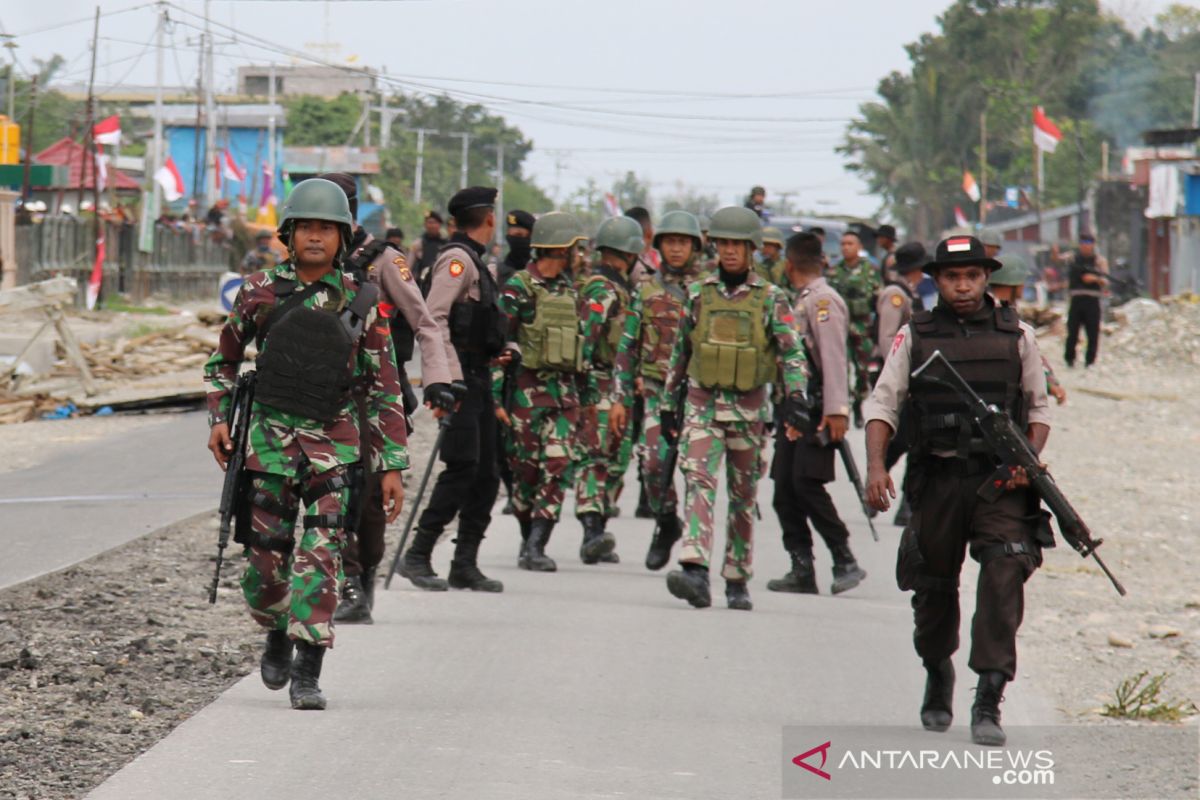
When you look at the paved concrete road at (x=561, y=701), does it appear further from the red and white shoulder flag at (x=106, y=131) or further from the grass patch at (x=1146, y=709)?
the red and white shoulder flag at (x=106, y=131)

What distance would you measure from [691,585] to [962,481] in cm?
269

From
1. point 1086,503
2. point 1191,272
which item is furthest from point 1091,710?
point 1191,272

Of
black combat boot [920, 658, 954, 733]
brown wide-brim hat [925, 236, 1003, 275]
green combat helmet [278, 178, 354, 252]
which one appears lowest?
black combat boot [920, 658, 954, 733]

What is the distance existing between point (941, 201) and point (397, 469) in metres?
81.2

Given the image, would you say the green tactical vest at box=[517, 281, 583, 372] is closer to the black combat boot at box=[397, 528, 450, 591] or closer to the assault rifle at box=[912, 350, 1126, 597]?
the black combat boot at box=[397, 528, 450, 591]

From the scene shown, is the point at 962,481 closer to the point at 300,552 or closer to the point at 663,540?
the point at 300,552

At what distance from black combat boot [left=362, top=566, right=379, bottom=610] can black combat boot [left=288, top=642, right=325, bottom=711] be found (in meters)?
1.78

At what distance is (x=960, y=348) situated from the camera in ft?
21.9

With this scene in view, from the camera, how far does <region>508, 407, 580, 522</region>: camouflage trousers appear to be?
33.8ft

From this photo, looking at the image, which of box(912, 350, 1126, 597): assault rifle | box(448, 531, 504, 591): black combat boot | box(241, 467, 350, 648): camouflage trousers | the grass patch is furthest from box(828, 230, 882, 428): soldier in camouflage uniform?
box(241, 467, 350, 648): camouflage trousers

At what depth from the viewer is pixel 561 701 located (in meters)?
6.93

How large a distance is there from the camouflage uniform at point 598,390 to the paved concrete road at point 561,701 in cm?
65

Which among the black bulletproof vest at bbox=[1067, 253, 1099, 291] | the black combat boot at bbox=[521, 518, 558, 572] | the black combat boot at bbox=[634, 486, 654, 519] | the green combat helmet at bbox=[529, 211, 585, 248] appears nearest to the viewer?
the green combat helmet at bbox=[529, 211, 585, 248]

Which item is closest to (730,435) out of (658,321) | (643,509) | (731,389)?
(731,389)
